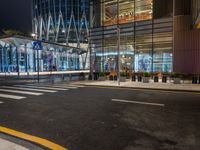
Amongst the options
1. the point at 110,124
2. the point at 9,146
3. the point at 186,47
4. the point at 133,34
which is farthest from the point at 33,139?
the point at 133,34

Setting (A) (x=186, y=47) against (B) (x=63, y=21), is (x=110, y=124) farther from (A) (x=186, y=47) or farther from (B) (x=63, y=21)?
(B) (x=63, y=21)

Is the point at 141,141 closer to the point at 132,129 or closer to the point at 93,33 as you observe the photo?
the point at 132,129

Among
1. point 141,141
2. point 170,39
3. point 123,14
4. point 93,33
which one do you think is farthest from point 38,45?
point 141,141

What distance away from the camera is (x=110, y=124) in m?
5.38

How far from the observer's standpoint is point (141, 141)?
4.18 metres

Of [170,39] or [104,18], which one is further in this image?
[104,18]

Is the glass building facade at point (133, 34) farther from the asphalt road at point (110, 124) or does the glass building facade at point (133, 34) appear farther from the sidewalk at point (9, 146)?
the sidewalk at point (9, 146)

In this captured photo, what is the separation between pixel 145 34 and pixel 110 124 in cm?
1939

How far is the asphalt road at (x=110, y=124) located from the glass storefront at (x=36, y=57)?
27.6 m

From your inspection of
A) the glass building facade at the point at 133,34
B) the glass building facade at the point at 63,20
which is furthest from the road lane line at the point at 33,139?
the glass building facade at the point at 63,20

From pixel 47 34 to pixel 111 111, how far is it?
71.9 m

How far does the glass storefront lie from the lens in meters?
39.8

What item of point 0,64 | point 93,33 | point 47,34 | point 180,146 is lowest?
point 180,146

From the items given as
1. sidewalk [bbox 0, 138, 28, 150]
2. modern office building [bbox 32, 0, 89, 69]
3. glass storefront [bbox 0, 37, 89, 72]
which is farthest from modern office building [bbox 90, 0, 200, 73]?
modern office building [bbox 32, 0, 89, 69]
